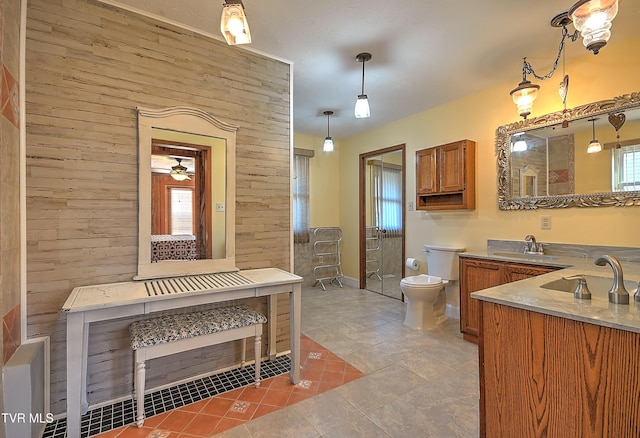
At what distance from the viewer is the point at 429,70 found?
9.13 ft

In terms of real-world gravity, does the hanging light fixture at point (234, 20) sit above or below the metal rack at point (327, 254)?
above

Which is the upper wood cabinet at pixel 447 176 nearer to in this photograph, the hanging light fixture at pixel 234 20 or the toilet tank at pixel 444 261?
the toilet tank at pixel 444 261

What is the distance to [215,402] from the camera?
76.5 inches

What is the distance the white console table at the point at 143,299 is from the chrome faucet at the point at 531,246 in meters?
2.22

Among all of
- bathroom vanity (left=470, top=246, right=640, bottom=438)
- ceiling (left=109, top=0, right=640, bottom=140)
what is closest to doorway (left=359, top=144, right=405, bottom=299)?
ceiling (left=109, top=0, right=640, bottom=140)

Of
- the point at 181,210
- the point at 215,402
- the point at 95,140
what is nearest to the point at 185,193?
the point at 181,210

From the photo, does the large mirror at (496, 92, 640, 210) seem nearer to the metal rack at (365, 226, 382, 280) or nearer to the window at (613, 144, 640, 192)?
the window at (613, 144, 640, 192)

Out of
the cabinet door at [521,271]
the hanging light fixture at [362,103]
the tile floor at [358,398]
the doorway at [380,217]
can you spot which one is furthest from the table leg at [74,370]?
the doorway at [380,217]

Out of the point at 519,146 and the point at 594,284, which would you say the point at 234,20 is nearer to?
the point at 594,284

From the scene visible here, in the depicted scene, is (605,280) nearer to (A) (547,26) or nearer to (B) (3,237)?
(A) (547,26)

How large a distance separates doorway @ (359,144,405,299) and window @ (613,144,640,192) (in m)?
2.66

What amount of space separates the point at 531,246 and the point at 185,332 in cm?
299

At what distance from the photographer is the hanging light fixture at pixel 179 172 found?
7.18 ft

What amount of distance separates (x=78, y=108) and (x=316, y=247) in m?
3.75
